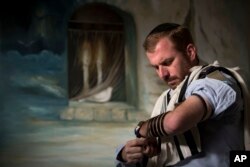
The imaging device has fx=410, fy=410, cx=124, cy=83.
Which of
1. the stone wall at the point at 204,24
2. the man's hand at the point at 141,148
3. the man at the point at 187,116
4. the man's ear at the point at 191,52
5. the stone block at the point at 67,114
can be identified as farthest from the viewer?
the stone wall at the point at 204,24

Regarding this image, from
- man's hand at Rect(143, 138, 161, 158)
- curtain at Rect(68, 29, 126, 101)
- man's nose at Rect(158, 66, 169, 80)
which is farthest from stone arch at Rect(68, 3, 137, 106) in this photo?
man's hand at Rect(143, 138, 161, 158)

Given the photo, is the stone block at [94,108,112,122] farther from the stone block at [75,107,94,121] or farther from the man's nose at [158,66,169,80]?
the man's nose at [158,66,169,80]

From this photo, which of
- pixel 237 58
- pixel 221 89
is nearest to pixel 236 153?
pixel 221 89

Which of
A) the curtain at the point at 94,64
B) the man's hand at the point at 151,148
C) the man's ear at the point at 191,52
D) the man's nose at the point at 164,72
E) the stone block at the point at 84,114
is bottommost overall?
the man's hand at the point at 151,148

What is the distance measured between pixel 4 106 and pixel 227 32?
136 centimetres

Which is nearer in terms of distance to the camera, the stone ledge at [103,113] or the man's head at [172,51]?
the man's head at [172,51]

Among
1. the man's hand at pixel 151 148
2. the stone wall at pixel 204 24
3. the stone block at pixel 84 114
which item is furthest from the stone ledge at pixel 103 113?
the man's hand at pixel 151 148

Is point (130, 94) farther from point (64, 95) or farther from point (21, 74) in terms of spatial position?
point (21, 74)

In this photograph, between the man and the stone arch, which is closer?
the man

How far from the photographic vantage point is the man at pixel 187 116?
84 centimetres

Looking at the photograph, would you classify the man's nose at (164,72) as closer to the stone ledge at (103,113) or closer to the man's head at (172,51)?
the man's head at (172,51)

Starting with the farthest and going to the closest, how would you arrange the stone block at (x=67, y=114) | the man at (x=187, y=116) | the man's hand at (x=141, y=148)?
the stone block at (x=67, y=114)
the man's hand at (x=141, y=148)
the man at (x=187, y=116)

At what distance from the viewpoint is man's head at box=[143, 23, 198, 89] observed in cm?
103

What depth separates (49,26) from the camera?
2.33 m
